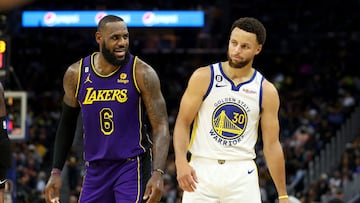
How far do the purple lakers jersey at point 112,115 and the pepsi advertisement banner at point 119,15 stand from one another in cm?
1752

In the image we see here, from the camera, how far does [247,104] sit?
7.27 m

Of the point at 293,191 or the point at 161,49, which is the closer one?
the point at 293,191

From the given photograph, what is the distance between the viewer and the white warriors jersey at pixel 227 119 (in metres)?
7.21

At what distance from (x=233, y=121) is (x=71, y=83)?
135cm

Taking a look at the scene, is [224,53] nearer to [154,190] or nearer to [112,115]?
[112,115]

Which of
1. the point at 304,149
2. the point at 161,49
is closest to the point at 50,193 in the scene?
the point at 304,149

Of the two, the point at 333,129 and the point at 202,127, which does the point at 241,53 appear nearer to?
the point at 202,127

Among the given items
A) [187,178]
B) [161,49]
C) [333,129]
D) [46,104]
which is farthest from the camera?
[161,49]

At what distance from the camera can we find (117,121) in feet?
23.8

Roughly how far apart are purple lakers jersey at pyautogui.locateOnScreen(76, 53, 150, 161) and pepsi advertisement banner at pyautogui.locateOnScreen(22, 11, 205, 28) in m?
17.5

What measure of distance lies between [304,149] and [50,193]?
54.7 feet

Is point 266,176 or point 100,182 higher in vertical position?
point 100,182

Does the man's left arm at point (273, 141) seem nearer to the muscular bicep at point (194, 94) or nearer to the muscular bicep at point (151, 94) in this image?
the muscular bicep at point (194, 94)

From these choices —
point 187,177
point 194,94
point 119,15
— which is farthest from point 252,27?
point 119,15
